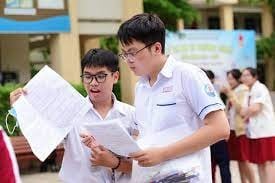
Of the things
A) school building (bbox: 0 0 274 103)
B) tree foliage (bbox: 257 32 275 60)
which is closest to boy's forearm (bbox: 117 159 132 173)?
school building (bbox: 0 0 274 103)

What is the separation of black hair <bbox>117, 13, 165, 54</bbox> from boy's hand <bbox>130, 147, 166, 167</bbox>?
0.43m

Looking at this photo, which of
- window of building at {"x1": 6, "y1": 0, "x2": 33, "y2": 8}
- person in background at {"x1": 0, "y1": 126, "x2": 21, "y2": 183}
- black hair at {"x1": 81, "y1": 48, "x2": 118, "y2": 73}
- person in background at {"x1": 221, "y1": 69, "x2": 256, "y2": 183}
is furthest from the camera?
window of building at {"x1": 6, "y1": 0, "x2": 33, "y2": 8}

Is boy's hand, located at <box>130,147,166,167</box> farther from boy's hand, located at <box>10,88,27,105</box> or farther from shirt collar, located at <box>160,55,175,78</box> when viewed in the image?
boy's hand, located at <box>10,88,27,105</box>

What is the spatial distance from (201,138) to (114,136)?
0.35 meters

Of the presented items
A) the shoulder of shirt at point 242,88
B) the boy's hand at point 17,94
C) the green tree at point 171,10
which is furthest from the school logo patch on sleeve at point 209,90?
the green tree at point 171,10

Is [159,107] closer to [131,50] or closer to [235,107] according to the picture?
[131,50]

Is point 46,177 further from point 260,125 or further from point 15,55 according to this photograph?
point 15,55

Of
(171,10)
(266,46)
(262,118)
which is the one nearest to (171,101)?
(262,118)

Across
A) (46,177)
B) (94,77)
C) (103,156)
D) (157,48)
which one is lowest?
(46,177)

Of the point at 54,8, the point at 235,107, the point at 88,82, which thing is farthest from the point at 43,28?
the point at 88,82

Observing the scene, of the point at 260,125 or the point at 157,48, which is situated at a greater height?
the point at 157,48

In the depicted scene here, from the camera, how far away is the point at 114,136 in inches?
94.3

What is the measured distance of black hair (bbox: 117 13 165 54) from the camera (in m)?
2.37

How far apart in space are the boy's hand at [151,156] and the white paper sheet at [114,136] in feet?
0.11
